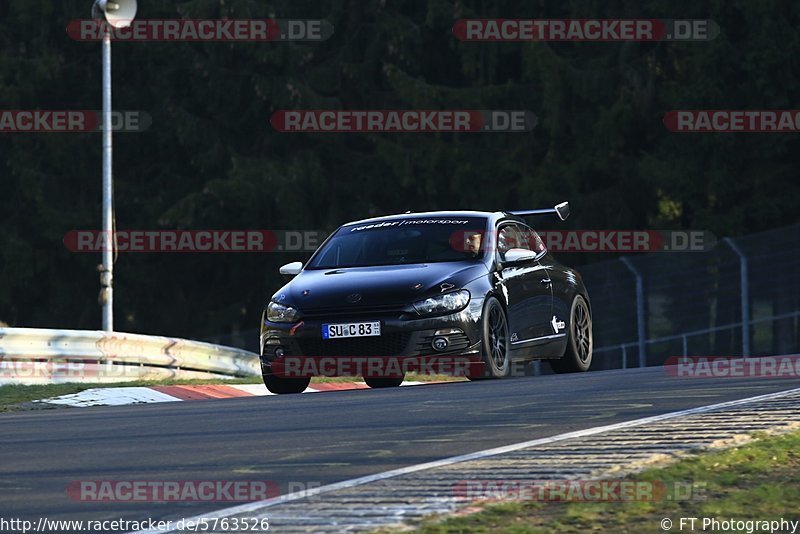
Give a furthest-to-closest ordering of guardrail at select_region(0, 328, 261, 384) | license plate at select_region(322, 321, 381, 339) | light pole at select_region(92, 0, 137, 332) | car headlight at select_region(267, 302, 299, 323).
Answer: light pole at select_region(92, 0, 137, 332) < guardrail at select_region(0, 328, 261, 384) < car headlight at select_region(267, 302, 299, 323) < license plate at select_region(322, 321, 381, 339)

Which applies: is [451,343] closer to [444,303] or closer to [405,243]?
[444,303]

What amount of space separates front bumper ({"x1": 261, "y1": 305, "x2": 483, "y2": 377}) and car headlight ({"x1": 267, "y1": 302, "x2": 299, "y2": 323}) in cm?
5

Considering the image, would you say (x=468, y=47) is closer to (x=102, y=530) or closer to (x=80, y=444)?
(x=80, y=444)

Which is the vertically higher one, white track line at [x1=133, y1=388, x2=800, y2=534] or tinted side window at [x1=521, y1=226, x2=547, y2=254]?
tinted side window at [x1=521, y1=226, x2=547, y2=254]

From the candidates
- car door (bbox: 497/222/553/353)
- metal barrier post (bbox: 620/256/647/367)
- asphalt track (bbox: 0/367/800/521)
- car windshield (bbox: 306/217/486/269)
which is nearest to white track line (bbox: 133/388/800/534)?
asphalt track (bbox: 0/367/800/521)

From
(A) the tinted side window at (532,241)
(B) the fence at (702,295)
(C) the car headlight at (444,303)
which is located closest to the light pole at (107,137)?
(B) the fence at (702,295)

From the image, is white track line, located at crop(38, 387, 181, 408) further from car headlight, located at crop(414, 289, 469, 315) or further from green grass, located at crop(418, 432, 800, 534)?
green grass, located at crop(418, 432, 800, 534)

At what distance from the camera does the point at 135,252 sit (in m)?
45.0

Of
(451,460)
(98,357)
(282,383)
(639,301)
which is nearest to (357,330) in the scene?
(282,383)

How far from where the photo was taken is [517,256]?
14.9 meters

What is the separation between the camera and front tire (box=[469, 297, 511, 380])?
14203mm

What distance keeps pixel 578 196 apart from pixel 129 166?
13.9 m

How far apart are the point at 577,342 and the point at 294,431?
24.1ft

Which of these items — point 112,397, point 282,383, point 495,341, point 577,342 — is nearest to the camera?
point 112,397
